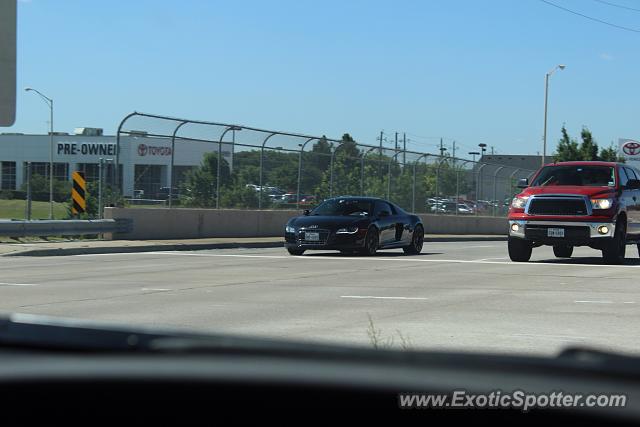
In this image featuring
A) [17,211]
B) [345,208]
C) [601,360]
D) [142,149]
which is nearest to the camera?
[601,360]

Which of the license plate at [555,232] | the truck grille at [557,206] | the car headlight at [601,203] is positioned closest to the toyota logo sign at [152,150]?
the truck grille at [557,206]

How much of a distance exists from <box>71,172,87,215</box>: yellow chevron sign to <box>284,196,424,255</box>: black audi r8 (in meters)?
7.22

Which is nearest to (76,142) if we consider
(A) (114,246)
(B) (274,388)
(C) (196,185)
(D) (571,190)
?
(C) (196,185)

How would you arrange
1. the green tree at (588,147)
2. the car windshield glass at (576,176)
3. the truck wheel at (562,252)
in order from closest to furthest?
the car windshield glass at (576,176)
the truck wheel at (562,252)
the green tree at (588,147)

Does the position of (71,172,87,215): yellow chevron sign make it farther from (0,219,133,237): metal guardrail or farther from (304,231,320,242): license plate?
(304,231,320,242): license plate

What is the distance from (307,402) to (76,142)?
80038mm

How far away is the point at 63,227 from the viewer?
24594 millimetres

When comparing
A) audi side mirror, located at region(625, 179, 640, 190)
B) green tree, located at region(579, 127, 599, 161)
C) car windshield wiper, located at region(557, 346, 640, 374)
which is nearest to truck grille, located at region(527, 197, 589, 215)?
audi side mirror, located at region(625, 179, 640, 190)

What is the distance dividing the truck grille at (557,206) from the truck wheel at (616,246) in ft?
2.80

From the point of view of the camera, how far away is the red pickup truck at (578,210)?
18.8m

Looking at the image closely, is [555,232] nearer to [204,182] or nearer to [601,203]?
[601,203]

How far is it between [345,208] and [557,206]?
544 cm

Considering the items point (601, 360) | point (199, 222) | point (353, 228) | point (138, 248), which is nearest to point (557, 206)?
point (353, 228)

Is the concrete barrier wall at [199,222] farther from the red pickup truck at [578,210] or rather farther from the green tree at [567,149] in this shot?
the green tree at [567,149]
